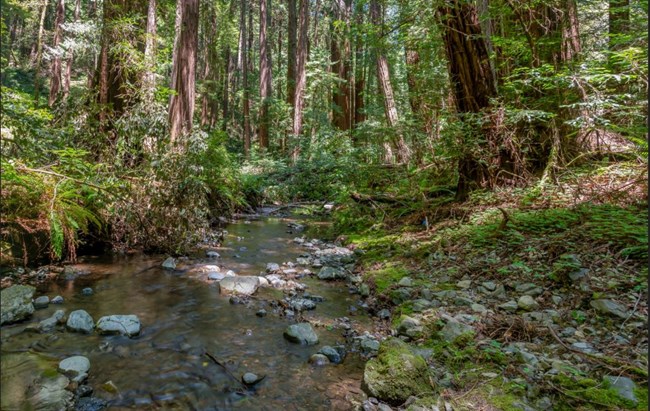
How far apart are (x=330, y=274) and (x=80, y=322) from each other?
117 inches

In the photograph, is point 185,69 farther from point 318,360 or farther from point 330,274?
point 318,360

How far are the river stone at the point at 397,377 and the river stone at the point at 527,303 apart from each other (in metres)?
1.15

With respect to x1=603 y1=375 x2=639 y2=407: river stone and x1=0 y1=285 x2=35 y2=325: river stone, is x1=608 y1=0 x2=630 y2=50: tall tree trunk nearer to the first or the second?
x1=603 y1=375 x2=639 y2=407: river stone

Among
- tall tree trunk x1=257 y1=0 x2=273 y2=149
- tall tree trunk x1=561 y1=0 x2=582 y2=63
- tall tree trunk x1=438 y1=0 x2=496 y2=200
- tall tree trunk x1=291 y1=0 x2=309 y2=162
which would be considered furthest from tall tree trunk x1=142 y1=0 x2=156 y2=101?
tall tree trunk x1=257 y1=0 x2=273 y2=149

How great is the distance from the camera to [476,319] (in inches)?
122

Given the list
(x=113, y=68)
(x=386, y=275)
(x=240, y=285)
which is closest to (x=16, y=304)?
(x=240, y=285)

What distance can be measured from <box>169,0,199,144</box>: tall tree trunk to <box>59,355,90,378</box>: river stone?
564cm

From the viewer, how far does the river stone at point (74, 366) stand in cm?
259

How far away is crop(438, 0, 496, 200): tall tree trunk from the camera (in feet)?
18.2

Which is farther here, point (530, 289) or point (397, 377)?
point (530, 289)

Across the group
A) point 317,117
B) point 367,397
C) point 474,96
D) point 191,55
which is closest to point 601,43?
point 474,96

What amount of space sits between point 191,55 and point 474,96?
6.19 metres

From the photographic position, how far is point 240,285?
462 cm

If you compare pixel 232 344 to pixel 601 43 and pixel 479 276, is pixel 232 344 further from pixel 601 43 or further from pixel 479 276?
pixel 601 43
